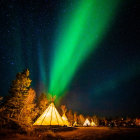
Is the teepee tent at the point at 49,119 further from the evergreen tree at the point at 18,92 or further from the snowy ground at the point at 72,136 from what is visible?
the snowy ground at the point at 72,136

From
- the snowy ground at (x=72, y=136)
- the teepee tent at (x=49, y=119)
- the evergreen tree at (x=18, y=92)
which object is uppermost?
the evergreen tree at (x=18, y=92)

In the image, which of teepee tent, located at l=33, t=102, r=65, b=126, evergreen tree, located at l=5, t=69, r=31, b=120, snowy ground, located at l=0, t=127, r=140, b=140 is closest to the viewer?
snowy ground, located at l=0, t=127, r=140, b=140

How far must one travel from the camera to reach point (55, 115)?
1933 centimetres

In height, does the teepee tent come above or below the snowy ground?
above

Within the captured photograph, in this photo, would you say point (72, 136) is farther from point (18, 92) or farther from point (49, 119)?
point (18, 92)

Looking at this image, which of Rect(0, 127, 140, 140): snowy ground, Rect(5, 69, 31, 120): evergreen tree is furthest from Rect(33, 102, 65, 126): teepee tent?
Rect(0, 127, 140, 140): snowy ground

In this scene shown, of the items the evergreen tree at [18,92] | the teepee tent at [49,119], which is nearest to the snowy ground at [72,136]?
the teepee tent at [49,119]

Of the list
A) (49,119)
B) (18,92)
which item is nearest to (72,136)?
(49,119)

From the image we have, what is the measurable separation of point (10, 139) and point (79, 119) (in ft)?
249

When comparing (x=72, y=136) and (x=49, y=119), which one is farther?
(x=49, y=119)

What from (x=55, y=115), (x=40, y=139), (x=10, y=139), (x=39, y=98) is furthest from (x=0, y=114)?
(x=39, y=98)

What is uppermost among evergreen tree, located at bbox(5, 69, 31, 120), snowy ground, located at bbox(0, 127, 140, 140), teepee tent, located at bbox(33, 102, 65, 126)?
evergreen tree, located at bbox(5, 69, 31, 120)

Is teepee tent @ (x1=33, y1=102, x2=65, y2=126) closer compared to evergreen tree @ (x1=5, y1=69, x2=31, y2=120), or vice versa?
teepee tent @ (x1=33, y1=102, x2=65, y2=126)

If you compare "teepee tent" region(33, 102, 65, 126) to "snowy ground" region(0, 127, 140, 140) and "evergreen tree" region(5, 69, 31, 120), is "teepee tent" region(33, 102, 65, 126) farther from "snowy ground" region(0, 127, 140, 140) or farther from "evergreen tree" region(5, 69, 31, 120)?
"snowy ground" region(0, 127, 140, 140)
